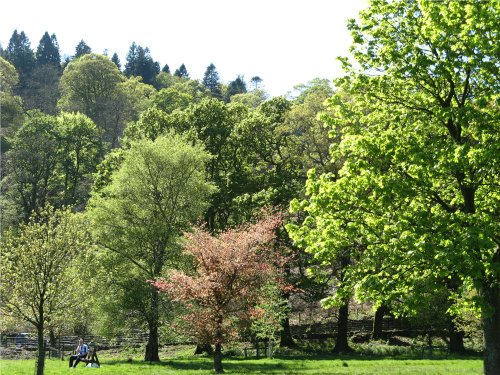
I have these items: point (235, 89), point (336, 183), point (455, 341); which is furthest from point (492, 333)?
point (235, 89)

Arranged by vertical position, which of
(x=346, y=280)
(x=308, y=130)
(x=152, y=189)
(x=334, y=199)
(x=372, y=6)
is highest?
(x=308, y=130)

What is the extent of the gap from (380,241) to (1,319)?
17.2 meters

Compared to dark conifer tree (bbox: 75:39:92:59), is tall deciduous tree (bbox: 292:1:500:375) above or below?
below

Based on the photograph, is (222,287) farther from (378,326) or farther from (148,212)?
(378,326)

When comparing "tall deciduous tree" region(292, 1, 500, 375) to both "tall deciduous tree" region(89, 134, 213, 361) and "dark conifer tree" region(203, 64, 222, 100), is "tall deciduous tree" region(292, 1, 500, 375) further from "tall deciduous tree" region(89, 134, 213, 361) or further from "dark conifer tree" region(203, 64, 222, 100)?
"dark conifer tree" region(203, 64, 222, 100)

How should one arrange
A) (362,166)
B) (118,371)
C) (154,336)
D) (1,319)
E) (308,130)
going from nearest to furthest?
(362,166) < (1,319) < (118,371) < (154,336) < (308,130)

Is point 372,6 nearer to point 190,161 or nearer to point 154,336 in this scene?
point 190,161

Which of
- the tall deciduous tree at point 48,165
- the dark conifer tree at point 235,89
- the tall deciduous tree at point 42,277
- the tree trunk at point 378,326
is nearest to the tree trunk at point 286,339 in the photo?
the tree trunk at point 378,326

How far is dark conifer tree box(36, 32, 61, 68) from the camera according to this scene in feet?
512

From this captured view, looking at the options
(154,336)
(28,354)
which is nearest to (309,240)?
(154,336)

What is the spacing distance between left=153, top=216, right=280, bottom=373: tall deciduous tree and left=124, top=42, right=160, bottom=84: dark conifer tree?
477 ft

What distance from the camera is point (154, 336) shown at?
127 ft

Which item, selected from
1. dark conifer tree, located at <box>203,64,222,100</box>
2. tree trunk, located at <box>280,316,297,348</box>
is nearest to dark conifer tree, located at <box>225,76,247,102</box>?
dark conifer tree, located at <box>203,64,222,100</box>

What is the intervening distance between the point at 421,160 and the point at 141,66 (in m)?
163
